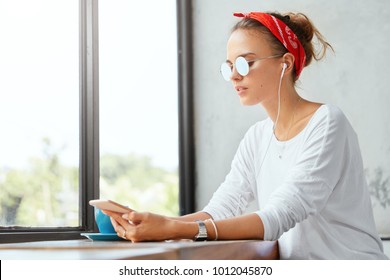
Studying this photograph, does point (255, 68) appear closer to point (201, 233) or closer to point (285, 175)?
point (285, 175)

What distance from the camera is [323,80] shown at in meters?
2.21

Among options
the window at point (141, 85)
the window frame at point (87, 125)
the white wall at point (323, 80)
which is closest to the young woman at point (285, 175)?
the white wall at point (323, 80)

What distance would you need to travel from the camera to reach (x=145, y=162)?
270 cm

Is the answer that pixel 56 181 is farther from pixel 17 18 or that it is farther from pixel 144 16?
pixel 144 16

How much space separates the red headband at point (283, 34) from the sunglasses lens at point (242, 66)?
0.34ft

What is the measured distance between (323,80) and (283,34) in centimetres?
69

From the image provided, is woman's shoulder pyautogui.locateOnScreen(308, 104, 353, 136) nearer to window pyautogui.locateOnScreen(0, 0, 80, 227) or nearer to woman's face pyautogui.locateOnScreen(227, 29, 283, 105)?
woman's face pyautogui.locateOnScreen(227, 29, 283, 105)

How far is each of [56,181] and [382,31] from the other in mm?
1152

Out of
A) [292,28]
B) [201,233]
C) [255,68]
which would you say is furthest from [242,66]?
[201,233]

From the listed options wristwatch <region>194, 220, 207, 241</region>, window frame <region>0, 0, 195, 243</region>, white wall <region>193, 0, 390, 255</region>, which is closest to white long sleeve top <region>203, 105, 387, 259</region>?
wristwatch <region>194, 220, 207, 241</region>

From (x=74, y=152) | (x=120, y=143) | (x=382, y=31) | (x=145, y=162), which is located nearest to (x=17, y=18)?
(x=74, y=152)

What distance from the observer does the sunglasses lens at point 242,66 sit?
153cm

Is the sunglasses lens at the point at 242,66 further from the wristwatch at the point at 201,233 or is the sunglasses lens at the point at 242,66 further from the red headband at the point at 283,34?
the wristwatch at the point at 201,233
